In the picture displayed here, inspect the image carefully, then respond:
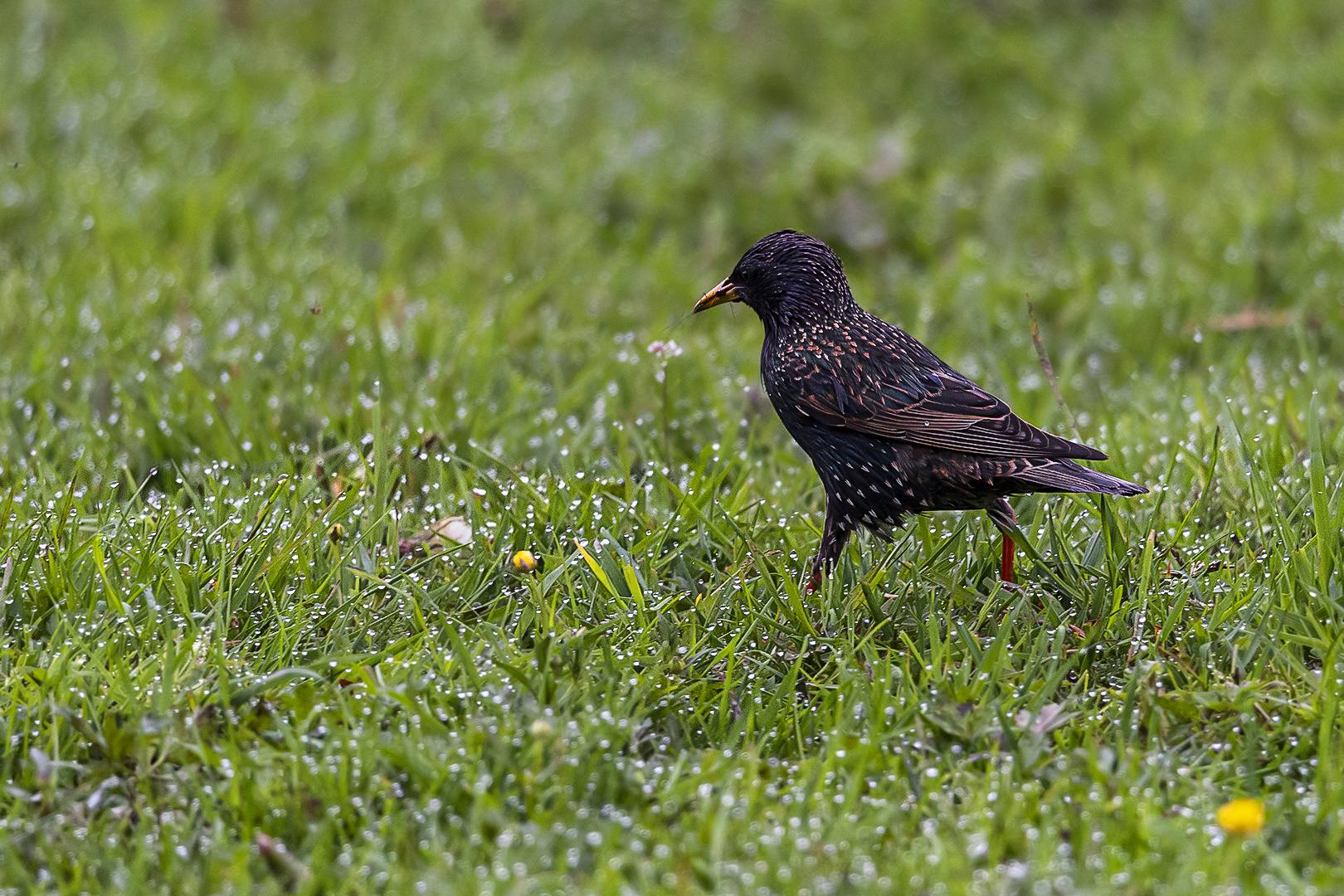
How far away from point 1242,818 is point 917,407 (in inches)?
56.4

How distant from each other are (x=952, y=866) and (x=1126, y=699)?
0.74 meters

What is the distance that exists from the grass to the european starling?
196mm

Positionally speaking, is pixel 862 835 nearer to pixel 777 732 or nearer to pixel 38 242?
pixel 777 732

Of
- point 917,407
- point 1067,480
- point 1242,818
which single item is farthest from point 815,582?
point 1242,818

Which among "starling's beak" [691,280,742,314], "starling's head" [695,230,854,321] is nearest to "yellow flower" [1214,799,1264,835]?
"starling's head" [695,230,854,321]

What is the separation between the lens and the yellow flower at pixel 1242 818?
2652mm

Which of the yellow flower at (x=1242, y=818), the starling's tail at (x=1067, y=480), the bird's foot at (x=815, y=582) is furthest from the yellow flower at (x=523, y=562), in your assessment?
the yellow flower at (x=1242, y=818)

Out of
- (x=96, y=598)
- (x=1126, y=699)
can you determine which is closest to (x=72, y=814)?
(x=96, y=598)

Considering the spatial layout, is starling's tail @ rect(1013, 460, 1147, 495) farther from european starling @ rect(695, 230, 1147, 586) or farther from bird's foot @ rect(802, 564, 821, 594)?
bird's foot @ rect(802, 564, 821, 594)

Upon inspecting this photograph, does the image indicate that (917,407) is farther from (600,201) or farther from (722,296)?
(600,201)

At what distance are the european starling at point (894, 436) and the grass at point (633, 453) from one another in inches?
7.7

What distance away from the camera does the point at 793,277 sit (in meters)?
4.11

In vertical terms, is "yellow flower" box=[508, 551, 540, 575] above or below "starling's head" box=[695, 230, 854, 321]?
below

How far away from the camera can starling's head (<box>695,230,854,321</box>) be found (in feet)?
13.5
